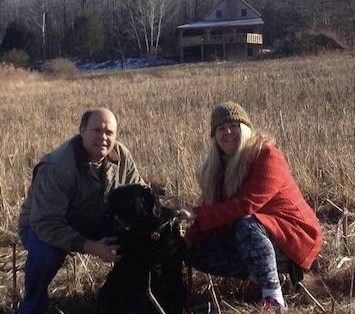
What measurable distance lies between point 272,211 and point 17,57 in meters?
47.9

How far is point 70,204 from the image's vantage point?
373 centimetres

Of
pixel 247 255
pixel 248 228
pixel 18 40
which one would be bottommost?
pixel 247 255

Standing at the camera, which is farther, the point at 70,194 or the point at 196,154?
the point at 196,154

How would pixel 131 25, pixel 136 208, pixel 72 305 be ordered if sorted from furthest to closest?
pixel 131 25, pixel 72 305, pixel 136 208

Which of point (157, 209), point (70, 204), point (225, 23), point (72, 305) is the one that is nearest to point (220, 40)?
point (225, 23)

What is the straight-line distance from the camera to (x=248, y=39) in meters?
54.0

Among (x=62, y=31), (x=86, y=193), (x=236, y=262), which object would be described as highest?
(x=62, y=31)

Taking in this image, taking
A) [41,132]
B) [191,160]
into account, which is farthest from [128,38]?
[191,160]

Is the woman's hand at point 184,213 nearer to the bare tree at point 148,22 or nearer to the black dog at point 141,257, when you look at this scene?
the black dog at point 141,257

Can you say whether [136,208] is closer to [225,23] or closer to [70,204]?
[70,204]

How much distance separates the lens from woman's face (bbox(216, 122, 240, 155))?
3713 mm

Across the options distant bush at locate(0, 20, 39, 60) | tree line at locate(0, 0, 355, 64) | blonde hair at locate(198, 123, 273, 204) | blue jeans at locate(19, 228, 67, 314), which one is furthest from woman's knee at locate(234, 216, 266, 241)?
distant bush at locate(0, 20, 39, 60)

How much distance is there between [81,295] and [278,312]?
131 centimetres

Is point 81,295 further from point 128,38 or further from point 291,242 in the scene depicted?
point 128,38
